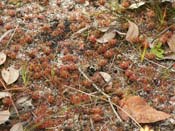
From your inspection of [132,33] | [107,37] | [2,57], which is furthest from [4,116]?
[132,33]

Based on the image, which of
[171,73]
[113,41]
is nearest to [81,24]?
[113,41]

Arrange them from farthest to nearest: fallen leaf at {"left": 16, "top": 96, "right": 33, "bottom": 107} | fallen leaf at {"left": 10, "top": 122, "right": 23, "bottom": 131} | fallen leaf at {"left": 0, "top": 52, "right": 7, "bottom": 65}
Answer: fallen leaf at {"left": 0, "top": 52, "right": 7, "bottom": 65} → fallen leaf at {"left": 16, "top": 96, "right": 33, "bottom": 107} → fallen leaf at {"left": 10, "top": 122, "right": 23, "bottom": 131}

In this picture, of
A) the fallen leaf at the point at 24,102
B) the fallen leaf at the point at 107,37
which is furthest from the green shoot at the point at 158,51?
the fallen leaf at the point at 24,102

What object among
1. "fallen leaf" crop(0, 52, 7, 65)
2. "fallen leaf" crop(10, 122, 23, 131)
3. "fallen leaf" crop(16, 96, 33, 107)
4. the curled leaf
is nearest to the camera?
"fallen leaf" crop(10, 122, 23, 131)

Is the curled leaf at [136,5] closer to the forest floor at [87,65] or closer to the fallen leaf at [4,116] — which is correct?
the forest floor at [87,65]

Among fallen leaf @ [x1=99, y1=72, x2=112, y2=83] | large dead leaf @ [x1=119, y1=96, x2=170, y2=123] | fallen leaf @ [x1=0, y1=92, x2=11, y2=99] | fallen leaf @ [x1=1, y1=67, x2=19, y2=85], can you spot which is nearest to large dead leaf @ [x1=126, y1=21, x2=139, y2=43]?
fallen leaf @ [x1=99, y1=72, x2=112, y2=83]

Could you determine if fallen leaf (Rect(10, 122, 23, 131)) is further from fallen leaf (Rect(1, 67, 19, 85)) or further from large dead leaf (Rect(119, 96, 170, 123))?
large dead leaf (Rect(119, 96, 170, 123))

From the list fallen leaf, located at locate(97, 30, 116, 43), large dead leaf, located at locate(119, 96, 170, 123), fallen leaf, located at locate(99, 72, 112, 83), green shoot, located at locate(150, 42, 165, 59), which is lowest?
large dead leaf, located at locate(119, 96, 170, 123)

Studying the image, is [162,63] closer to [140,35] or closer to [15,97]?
[140,35]

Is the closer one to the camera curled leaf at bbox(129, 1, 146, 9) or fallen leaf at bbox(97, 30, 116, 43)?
fallen leaf at bbox(97, 30, 116, 43)

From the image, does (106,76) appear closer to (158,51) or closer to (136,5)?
(158,51)
